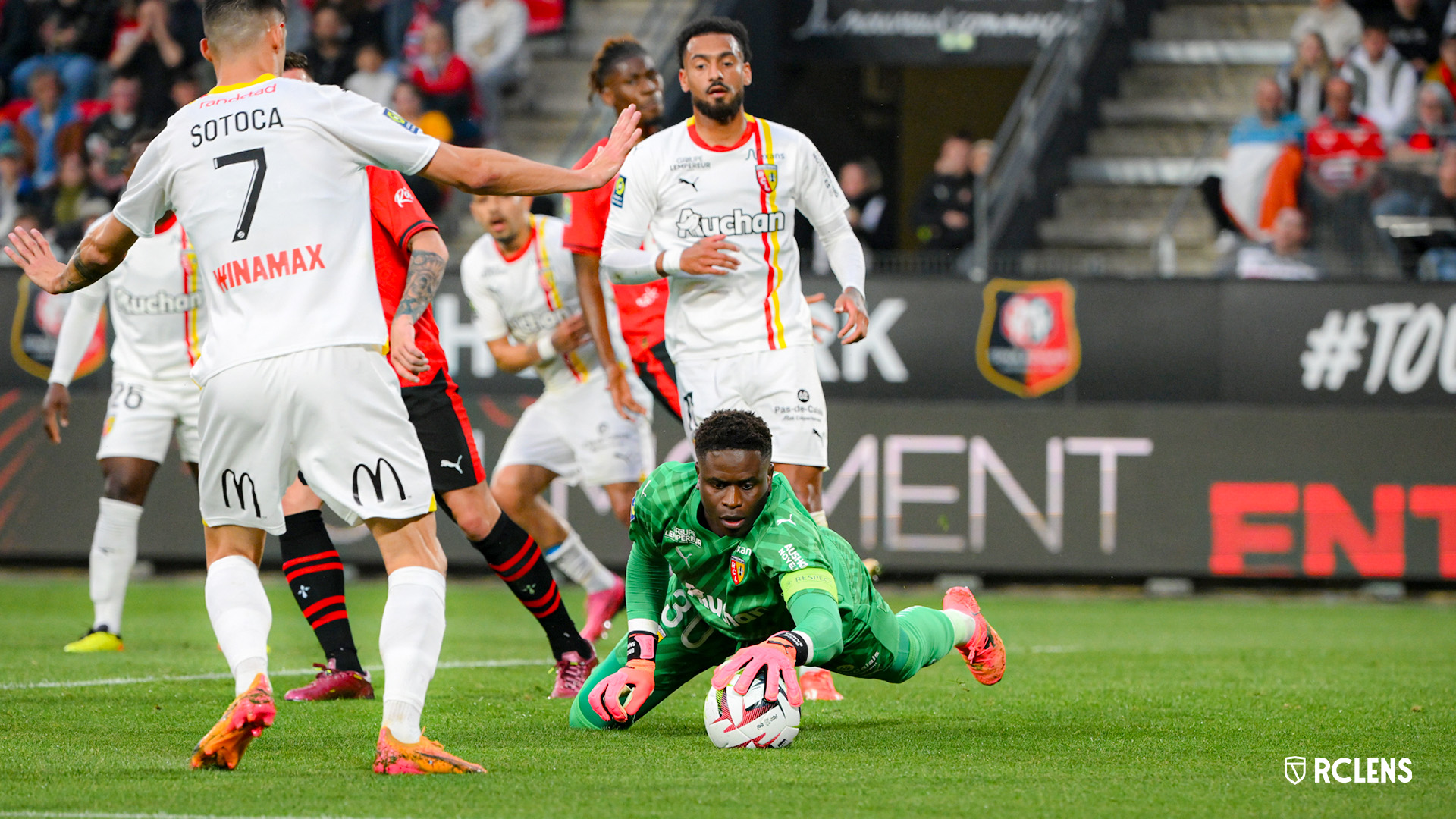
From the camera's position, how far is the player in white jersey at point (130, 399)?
875 centimetres

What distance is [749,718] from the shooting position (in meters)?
5.18

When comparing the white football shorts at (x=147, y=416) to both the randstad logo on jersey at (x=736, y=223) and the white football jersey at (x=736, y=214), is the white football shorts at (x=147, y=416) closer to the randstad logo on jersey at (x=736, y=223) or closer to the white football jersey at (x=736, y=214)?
the white football jersey at (x=736, y=214)

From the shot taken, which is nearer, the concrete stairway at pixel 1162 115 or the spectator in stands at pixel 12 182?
the spectator in stands at pixel 12 182

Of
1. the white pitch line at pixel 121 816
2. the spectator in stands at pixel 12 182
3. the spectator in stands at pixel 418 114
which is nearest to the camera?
the white pitch line at pixel 121 816

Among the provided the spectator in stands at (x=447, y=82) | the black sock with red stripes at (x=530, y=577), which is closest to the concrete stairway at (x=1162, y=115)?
the spectator in stands at (x=447, y=82)

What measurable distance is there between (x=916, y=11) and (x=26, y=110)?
8482 mm

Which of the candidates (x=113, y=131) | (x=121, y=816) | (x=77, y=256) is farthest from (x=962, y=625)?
(x=113, y=131)

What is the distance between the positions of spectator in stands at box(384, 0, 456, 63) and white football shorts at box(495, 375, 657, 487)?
8716 millimetres

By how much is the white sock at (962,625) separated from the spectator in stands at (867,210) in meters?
8.35

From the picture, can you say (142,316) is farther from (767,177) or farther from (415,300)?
(415,300)

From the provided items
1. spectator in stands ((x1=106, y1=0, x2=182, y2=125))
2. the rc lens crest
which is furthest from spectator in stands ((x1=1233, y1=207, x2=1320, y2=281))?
spectator in stands ((x1=106, y1=0, x2=182, y2=125))

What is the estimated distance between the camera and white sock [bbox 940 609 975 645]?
6.00 m

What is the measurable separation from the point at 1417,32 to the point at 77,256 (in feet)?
41.2

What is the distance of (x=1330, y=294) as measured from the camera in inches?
482
